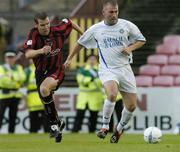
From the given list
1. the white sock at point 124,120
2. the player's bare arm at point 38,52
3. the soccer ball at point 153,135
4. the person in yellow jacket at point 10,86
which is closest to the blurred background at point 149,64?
the person in yellow jacket at point 10,86

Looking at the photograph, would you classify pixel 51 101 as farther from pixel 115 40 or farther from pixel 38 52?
pixel 115 40

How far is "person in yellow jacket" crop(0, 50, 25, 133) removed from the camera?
2154cm

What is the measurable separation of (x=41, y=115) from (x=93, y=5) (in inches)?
190

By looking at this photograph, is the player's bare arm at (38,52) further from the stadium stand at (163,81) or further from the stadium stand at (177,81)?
the stadium stand at (163,81)

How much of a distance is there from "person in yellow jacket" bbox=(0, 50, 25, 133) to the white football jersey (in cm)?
724

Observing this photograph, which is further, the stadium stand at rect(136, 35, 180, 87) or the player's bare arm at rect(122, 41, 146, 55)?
the stadium stand at rect(136, 35, 180, 87)

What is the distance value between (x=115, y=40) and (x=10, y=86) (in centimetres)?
762

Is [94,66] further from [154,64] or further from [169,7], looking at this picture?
[169,7]

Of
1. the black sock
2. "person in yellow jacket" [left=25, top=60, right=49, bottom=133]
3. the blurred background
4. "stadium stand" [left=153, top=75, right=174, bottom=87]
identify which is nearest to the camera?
the black sock

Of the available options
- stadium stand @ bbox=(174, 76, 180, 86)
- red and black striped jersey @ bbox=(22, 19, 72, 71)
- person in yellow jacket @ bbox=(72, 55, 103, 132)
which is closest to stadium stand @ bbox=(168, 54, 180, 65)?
stadium stand @ bbox=(174, 76, 180, 86)

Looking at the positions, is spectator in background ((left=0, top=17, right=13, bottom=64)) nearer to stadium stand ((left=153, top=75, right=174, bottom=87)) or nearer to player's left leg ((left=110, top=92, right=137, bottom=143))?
stadium stand ((left=153, top=75, right=174, bottom=87))

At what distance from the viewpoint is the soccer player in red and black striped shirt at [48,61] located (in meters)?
14.1

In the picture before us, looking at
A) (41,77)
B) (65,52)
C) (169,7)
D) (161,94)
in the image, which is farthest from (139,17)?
(41,77)

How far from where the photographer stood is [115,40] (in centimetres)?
1444
